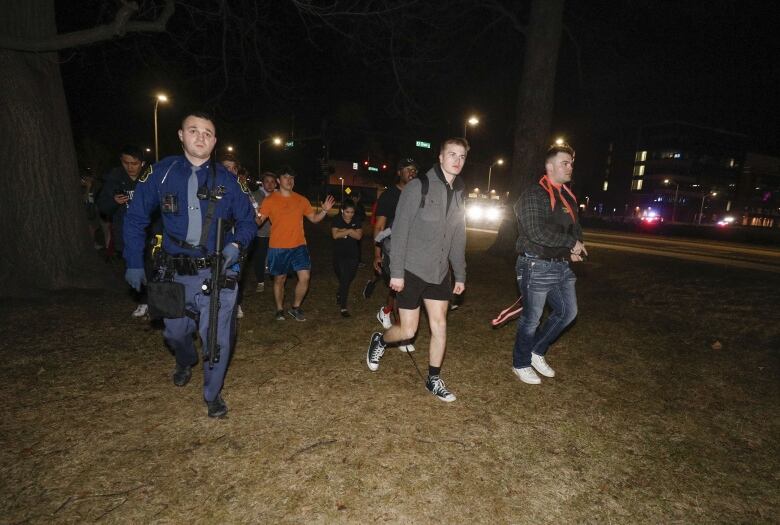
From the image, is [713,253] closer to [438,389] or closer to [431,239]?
[438,389]

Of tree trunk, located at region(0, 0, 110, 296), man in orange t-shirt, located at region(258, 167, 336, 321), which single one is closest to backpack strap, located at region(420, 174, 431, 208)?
man in orange t-shirt, located at region(258, 167, 336, 321)

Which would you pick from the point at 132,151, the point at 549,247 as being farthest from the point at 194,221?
the point at 132,151

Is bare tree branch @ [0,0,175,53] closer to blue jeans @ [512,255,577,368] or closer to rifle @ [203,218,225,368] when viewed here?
rifle @ [203,218,225,368]

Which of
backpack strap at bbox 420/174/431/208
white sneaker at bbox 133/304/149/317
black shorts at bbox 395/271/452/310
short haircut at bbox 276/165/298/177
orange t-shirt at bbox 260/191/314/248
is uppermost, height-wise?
short haircut at bbox 276/165/298/177

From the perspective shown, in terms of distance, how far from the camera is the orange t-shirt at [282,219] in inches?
223

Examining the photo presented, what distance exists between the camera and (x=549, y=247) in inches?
157

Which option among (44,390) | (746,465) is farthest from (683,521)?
(44,390)

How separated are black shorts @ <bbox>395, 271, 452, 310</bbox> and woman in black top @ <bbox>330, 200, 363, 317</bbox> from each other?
7.61 feet

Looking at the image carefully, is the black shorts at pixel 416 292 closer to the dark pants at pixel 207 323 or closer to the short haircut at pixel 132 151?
the dark pants at pixel 207 323

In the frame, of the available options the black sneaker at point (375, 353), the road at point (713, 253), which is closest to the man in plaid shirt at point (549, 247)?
the black sneaker at point (375, 353)

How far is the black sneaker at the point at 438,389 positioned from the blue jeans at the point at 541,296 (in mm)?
1007

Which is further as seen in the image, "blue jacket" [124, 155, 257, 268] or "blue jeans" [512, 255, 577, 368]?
"blue jeans" [512, 255, 577, 368]

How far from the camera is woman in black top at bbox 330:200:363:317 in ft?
19.7

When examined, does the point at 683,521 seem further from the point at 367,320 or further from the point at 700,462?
the point at 367,320
